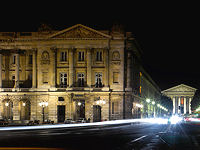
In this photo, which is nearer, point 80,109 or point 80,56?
point 80,56

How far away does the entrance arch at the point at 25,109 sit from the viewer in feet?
303

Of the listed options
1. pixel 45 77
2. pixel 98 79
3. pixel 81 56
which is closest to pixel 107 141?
pixel 98 79

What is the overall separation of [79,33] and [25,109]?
2144 centimetres

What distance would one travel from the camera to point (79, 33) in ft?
297

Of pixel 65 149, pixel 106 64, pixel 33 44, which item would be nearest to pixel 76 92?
pixel 106 64

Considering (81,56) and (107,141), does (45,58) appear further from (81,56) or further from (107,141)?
(107,141)

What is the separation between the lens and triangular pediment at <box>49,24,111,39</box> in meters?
89.7

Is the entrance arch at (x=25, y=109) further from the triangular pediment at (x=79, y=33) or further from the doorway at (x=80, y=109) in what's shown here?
the triangular pediment at (x=79, y=33)

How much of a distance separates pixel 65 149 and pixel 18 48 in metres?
70.7

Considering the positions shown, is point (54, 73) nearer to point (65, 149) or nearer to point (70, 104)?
point (70, 104)

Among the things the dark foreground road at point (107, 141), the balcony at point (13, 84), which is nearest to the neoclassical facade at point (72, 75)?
the balcony at point (13, 84)

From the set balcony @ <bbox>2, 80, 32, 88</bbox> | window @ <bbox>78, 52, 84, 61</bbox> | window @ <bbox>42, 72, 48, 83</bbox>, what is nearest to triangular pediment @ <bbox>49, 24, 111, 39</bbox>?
window @ <bbox>78, 52, 84, 61</bbox>

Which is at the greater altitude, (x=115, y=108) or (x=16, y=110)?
(x=115, y=108)

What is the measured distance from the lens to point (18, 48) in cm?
9306
